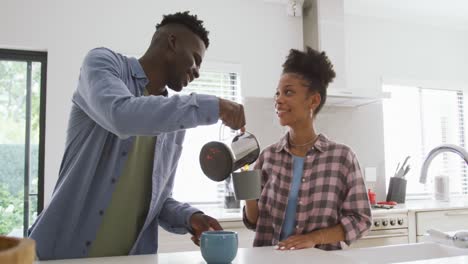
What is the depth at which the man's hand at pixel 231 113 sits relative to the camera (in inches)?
36.7

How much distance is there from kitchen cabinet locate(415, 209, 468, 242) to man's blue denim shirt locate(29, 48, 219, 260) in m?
2.32

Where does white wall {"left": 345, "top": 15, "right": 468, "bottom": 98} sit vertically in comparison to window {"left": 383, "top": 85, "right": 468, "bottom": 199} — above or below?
above

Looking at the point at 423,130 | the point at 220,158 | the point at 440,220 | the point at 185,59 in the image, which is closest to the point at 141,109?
the point at 220,158

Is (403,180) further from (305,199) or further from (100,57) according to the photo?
(100,57)

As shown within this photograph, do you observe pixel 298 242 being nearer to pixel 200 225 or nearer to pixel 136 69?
pixel 200 225

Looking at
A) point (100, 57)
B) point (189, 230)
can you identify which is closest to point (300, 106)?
point (189, 230)

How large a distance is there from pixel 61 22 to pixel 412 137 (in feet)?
10.7

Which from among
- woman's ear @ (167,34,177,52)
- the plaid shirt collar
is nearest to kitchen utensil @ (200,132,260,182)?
woman's ear @ (167,34,177,52)

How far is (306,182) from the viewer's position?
145cm

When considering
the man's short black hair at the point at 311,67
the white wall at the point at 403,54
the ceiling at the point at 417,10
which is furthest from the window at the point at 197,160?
the man's short black hair at the point at 311,67

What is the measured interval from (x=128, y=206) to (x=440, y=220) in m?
2.73

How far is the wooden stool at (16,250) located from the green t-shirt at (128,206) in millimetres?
802

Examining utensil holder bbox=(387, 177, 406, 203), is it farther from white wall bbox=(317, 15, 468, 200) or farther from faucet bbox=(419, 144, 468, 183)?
faucet bbox=(419, 144, 468, 183)

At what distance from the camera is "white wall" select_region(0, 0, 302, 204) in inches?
112
